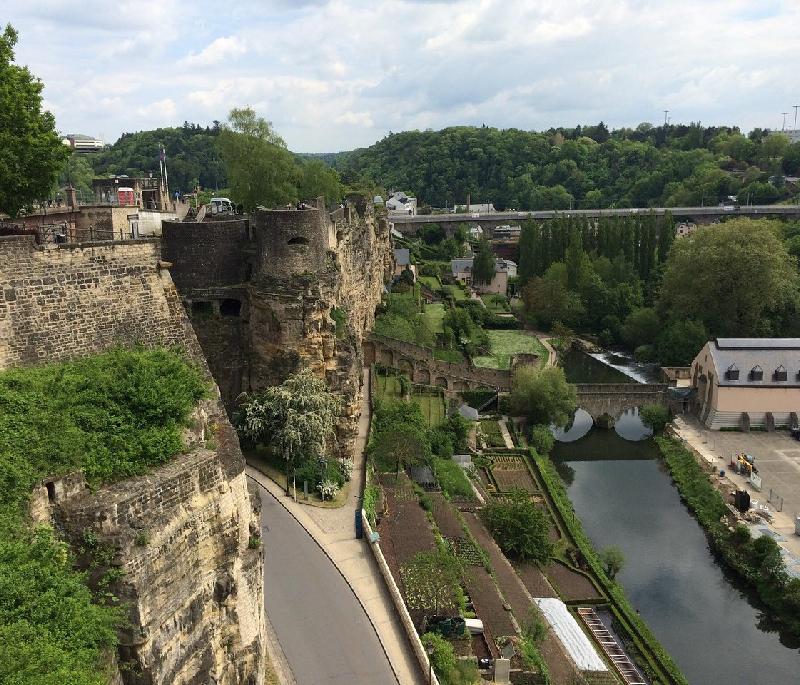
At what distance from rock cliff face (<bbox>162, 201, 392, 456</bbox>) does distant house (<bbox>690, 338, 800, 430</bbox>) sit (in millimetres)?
30541

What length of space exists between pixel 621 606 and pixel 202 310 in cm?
2202

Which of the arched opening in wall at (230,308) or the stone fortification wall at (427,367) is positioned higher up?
the arched opening in wall at (230,308)

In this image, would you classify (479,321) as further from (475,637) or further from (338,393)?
(475,637)

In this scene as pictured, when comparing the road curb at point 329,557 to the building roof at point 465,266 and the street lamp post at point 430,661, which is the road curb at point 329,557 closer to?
the street lamp post at point 430,661

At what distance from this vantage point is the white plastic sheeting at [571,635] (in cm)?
2517

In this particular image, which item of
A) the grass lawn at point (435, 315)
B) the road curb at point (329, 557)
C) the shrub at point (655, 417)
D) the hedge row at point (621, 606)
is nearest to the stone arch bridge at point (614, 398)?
the shrub at point (655, 417)

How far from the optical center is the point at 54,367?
639 inches

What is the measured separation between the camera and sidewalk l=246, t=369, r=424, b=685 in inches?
803

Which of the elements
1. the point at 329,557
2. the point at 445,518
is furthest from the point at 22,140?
the point at 445,518

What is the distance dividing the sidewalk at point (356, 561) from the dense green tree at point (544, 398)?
21.5 m

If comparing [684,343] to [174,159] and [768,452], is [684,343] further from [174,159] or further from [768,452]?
[174,159]

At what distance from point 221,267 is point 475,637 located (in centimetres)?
1757

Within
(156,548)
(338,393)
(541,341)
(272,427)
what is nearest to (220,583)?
(156,548)

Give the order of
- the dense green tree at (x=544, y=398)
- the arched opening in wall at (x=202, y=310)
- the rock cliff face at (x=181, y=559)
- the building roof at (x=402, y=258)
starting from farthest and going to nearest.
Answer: the building roof at (x=402, y=258) → the dense green tree at (x=544, y=398) → the arched opening in wall at (x=202, y=310) → the rock cliff face at (x=181, y=559)
